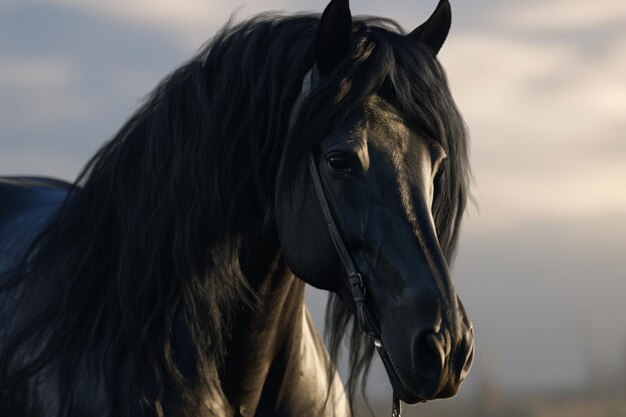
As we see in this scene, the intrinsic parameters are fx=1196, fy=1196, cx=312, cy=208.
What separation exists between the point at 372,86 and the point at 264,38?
1.89 ft

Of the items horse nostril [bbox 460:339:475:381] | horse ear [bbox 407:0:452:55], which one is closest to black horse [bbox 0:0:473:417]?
horse ear [bbox 407:0:452:55]

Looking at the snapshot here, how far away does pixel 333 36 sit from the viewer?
13.6 ft

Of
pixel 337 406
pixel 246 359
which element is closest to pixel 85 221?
pixel 246 359

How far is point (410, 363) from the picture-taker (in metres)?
3.62

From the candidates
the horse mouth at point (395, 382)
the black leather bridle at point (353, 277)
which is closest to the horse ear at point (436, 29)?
the black leather bridle at point (353, 277)

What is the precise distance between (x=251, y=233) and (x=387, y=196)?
2.21 ft

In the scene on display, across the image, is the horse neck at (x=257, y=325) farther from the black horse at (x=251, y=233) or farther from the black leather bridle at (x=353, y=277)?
the black leather bridle at (x=353, y=277)

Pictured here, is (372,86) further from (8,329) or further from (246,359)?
(8,329)

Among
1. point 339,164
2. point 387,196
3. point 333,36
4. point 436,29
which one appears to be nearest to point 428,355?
point 387,196

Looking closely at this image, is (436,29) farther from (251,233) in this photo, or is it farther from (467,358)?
(467,358)

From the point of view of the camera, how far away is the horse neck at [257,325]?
4.31 metres

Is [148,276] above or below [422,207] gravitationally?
below

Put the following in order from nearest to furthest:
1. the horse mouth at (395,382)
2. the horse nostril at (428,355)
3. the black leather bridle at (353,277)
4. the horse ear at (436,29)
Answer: the horse nostril at (428,355)
the horse mouth at (395,382)
the black leather bridle at (353,277)
the horse ear at (436,29)

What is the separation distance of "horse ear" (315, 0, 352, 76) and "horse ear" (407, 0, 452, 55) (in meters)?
0.43
